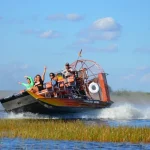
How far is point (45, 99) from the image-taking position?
38.0 m

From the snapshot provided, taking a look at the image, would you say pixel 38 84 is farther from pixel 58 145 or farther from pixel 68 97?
pixel 58 145

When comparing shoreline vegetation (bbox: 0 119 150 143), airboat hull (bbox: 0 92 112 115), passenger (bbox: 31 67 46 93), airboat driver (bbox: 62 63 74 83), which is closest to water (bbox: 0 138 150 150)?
shoreline vegetation (bbox: 0 119 150 143)

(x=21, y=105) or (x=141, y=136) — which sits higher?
(x=21, y=105)

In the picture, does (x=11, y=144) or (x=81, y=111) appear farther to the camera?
(x=81, y=111)

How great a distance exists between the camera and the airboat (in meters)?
38.1

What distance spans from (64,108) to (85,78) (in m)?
3.74

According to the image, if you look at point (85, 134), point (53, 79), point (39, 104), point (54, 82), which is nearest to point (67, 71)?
point (53, 79)

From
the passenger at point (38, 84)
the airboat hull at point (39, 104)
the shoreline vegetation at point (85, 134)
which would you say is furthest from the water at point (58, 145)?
the passenger at point (38, 84)

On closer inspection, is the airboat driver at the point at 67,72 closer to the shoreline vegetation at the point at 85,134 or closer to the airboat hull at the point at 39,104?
the airboat hull at the point at 39,104

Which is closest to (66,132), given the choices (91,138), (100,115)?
(91,138)

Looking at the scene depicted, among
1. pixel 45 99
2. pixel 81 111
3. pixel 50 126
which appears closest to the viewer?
pixel 50 126

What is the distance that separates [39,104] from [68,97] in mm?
2637

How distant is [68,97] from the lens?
131 feet

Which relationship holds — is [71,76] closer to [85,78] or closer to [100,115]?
[85,78]
